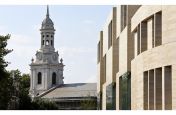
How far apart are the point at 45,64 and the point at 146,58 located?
10002 cm

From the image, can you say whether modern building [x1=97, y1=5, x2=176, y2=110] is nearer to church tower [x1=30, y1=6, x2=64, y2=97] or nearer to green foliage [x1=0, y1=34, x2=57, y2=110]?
green foliage [x1=0, y1=34, x2=57, y2=110]

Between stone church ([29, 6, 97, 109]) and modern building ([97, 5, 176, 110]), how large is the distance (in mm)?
83226

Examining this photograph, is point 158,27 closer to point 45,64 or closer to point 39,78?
point 45,64

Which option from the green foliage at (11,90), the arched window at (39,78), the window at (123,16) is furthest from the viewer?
the arched window at (39,78)

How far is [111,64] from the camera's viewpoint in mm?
48000

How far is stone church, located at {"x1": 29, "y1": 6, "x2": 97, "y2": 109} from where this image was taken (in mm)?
129000

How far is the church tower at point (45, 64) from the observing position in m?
130

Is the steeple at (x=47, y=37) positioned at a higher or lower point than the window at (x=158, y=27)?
higher

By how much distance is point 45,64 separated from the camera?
130 metres

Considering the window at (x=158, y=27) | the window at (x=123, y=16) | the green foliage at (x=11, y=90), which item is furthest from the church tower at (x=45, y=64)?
the window at (x=158, y=27)

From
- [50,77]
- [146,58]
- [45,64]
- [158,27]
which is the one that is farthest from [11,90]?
[50,77]

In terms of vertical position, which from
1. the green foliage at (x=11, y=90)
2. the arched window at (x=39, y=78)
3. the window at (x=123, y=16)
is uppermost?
the arched window at (x=39, y=78)

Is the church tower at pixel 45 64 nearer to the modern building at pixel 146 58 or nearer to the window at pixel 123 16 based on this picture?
the modern building at pixel 146 58
